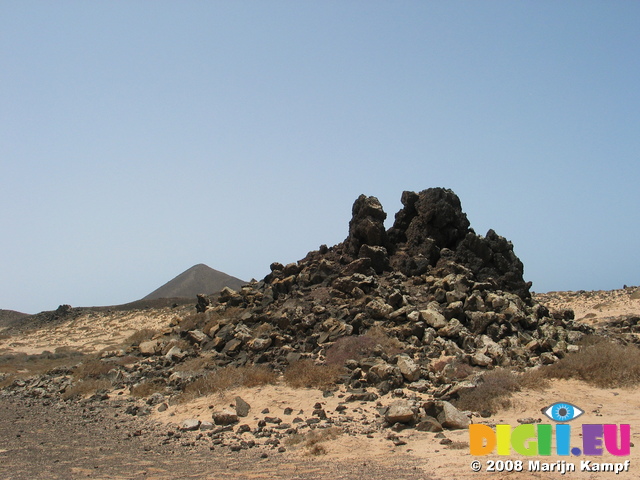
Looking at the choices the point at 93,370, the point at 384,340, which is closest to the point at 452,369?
the point at 384,340

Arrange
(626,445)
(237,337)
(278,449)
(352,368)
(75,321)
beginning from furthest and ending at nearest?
1. (75,321)
2. (237,337)
3. (352,368)
4. (278,449)
5. (626,445)

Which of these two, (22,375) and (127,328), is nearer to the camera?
(22,375)

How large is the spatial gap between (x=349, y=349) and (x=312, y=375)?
1915 millimetres

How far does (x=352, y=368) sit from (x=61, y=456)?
749 cm

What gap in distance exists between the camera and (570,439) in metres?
8.63

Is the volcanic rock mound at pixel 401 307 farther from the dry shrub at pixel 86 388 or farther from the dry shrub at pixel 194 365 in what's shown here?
the dry shrub at pixel 86 388

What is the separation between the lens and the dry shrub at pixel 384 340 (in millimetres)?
15110

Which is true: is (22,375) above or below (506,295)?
below

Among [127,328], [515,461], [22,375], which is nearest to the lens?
[515,461]

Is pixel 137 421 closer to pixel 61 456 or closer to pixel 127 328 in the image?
pixel 61 456

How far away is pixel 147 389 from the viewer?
1531 centimetres

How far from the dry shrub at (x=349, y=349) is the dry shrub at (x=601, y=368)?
500cm

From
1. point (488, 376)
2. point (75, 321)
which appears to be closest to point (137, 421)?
point (488, 376)

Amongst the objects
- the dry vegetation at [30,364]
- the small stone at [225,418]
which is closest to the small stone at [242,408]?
the small stone at [225,418]
